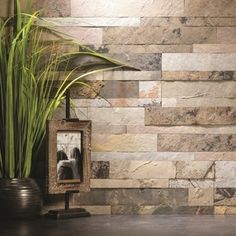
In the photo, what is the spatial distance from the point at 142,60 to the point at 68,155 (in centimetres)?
55

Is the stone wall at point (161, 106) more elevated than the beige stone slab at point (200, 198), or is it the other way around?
the stone wall at point (161, 106)

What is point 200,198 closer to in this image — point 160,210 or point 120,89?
point 160,210

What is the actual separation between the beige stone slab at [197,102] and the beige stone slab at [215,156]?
213 mm

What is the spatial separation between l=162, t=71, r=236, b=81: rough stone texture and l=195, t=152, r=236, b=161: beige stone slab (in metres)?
0.33

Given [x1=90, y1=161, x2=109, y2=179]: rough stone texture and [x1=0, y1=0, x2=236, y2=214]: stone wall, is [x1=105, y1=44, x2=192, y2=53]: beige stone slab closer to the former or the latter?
[x1=0, y1=0, x2=236, y2=214]: stone wall

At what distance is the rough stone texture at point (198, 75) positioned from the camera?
248 cm

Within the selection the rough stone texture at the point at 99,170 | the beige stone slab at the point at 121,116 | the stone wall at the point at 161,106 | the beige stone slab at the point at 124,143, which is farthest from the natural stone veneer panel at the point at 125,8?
the rough stone texture at the point at 99,170

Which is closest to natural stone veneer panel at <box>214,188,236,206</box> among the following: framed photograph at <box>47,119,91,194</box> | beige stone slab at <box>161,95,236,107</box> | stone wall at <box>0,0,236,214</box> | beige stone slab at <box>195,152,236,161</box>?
stone wall at <box>0,0,236,214</box>

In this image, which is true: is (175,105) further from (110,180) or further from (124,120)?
(110,180)

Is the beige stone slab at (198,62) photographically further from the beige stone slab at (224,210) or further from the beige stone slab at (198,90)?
the beige stone slab at (224,210)

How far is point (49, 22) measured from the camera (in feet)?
8.11

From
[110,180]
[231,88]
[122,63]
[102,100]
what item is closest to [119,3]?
[122,63]

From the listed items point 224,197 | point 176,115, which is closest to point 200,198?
point 224,197

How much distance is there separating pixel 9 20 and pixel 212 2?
901 millimetres
